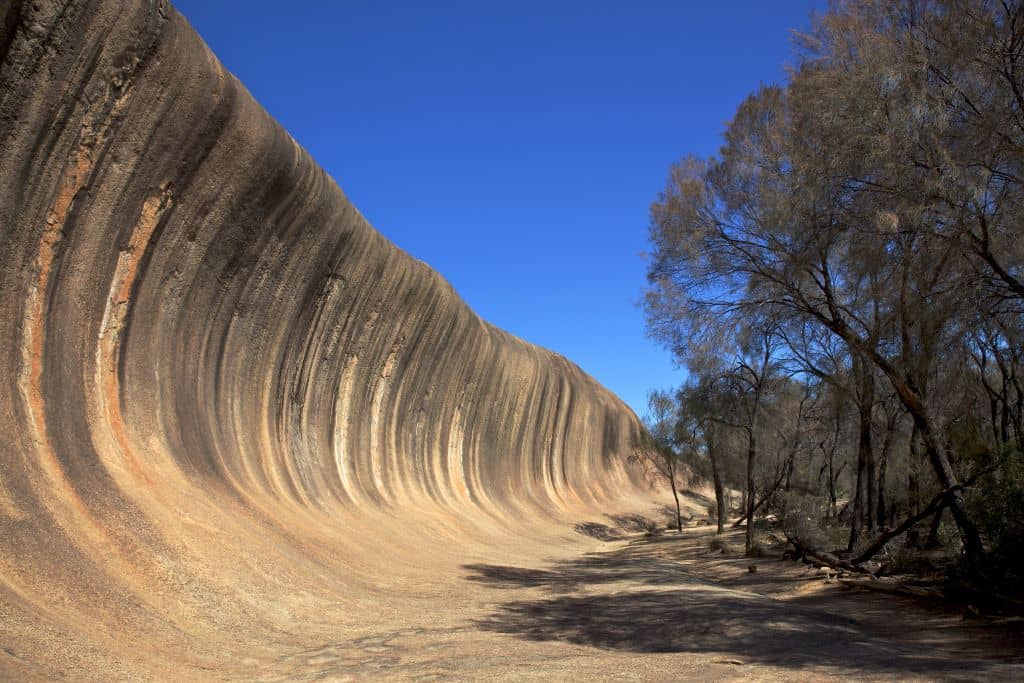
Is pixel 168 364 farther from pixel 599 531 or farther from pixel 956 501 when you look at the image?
pixel 599 531

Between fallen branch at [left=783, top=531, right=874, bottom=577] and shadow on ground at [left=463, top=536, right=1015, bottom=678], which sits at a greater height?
fallen branch at [left=783, top=531, right=874, bottom=577]

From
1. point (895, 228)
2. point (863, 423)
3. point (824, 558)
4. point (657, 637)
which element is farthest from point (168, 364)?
point (824, 558)

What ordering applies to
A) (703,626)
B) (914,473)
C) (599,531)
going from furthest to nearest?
(599,531)
(914,473)
(703,626)

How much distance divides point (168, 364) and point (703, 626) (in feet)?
24.1

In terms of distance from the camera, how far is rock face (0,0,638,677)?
6.75 metres

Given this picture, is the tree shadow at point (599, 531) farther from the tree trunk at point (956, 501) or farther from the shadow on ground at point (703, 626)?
the tree trunk at point (956, 501)

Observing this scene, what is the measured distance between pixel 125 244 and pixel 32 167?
168cm

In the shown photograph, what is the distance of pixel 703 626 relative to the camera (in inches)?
326

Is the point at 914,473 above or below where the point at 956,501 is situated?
above

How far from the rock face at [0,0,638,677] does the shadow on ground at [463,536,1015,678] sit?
2206 mm

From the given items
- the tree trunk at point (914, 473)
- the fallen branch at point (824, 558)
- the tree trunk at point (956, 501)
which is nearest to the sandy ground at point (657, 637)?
the fallen branch at point (824, 558)

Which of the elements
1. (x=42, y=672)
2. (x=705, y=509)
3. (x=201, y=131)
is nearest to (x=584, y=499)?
(x=705, y=509)

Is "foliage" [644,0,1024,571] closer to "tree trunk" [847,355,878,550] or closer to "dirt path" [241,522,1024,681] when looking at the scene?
"tree trunk" [847,355,878,550]

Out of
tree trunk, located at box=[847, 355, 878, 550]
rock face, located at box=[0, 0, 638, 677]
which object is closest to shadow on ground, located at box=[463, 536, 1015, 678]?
rock face, located at box=[0, 0, 638, 677]
